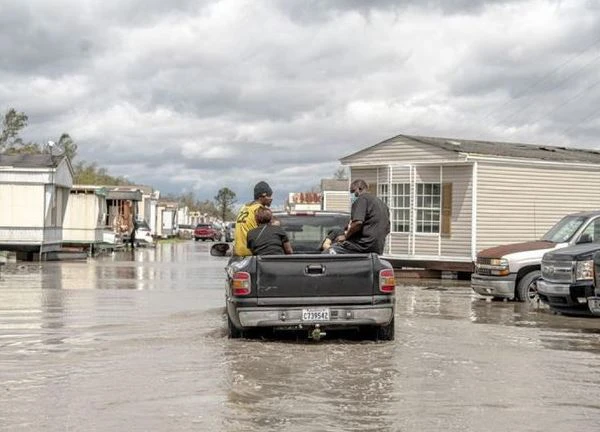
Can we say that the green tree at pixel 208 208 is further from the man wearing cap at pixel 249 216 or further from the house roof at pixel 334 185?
the man wearing cap at pixel 249 216

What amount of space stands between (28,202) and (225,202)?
112 meters

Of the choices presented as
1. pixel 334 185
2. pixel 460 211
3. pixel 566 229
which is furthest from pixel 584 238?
pixel 334 185

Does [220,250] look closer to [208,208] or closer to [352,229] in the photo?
[352,229]

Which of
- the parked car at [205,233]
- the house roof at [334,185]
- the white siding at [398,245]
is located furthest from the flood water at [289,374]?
the parked car at [205,233]

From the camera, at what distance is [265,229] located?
451 inches

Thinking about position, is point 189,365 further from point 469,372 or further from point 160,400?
point 469,372

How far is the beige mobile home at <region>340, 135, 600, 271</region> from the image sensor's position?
2494 centimetres

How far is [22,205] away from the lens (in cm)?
3247

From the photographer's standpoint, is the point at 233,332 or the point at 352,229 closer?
the point at 233,332

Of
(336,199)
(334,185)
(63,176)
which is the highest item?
(334,185)

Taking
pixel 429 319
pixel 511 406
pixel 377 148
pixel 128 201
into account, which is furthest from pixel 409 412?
pixel 128 201

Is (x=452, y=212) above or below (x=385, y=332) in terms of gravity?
above

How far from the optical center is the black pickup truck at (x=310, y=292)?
34.7 ft

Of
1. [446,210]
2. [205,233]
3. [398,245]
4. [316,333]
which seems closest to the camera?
[316,333]
